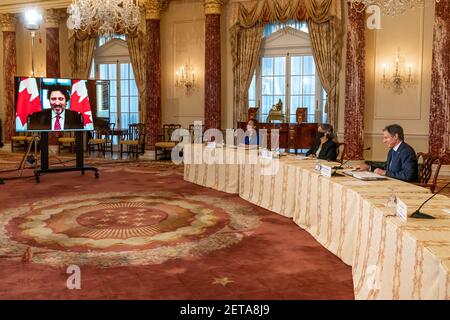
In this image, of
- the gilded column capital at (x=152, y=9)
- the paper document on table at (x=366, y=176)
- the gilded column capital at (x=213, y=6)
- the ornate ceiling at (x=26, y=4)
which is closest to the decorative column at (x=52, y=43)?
the ornate ceiling at (x=26, y=4)

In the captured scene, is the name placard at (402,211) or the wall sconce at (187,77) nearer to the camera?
the name placard at (402,211)

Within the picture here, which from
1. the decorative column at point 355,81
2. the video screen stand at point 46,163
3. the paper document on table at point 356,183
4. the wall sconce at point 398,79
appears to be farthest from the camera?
the wall sconce at point 398,79

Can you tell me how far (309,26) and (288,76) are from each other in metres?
1.26

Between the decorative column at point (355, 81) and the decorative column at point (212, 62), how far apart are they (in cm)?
302

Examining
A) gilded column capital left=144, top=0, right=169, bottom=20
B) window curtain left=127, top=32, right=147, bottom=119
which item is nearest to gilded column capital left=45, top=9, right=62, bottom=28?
window curtain left=127, top=32, right=147, bottom=119

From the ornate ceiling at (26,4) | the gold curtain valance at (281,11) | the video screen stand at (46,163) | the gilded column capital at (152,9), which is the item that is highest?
the ornate ceiling at (26,4)

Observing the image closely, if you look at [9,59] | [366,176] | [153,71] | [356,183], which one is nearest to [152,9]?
[153,71]

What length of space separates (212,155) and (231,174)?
0.70 m

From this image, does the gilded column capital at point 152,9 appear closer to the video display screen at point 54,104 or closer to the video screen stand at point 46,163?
the video display screen at point 54,104

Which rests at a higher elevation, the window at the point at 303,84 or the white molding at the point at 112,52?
the white molding at the point at 112,52

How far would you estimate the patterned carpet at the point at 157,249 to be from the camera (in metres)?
3.67

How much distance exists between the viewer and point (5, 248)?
4.73 metres

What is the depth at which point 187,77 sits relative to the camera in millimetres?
12359
